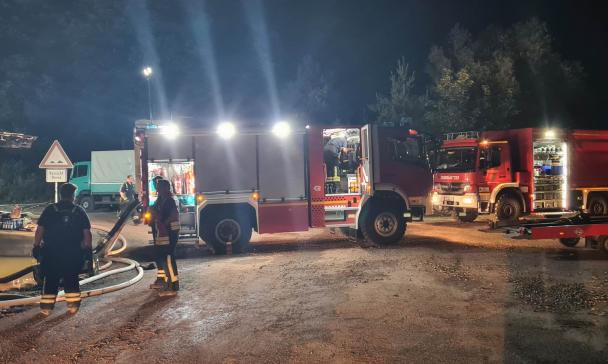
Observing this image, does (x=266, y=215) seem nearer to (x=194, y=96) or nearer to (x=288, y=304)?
(x=288, y=304)

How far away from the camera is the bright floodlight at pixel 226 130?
10531mm

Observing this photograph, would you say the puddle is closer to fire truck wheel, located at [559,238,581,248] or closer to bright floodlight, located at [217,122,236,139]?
bright floodlight, located at [217,122,236,139]

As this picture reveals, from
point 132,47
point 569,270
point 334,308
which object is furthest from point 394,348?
point 132,47

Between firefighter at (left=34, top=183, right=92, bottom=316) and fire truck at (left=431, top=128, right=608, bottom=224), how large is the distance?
10714 millimetres

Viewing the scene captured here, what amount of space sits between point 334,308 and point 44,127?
38.8 metres

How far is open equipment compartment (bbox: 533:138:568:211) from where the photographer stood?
14.3m

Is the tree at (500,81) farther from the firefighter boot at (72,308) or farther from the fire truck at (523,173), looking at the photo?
the firefighter boot at (72,308)

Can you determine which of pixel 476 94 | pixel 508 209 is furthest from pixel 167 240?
pixel 476 94

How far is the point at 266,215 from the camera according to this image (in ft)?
34.6

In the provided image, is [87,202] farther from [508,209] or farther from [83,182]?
[508,209]

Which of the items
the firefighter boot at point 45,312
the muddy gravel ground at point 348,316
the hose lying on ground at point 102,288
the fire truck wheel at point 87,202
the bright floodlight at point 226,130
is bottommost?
the muddy gravel ground at point 348,316

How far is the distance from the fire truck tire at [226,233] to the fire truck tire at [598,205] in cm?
1062

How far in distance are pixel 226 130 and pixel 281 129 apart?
1.19 meters

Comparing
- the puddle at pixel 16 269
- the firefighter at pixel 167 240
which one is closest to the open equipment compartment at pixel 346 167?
the firefighter at pixel 167 240
